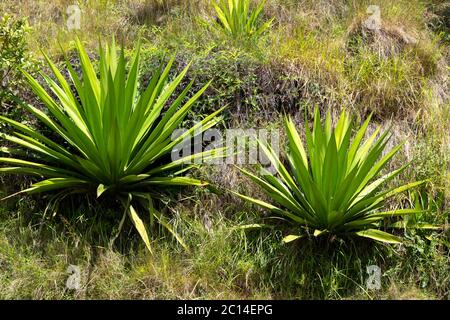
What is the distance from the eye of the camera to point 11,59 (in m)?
4.40

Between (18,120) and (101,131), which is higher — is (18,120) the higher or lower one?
the higher one

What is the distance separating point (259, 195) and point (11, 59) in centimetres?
220

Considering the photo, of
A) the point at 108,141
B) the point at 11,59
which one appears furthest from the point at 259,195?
the point at 11,59

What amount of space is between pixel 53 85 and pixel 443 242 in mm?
2942

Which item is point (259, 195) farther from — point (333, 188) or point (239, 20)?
point (239, 20)

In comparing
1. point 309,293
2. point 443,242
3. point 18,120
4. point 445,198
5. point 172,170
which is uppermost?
point 18,120

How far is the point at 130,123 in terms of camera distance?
12.5 ft

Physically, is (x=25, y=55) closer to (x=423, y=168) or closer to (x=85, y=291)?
(x=85, y=291)

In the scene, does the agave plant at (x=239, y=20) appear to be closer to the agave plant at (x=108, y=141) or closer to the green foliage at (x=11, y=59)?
the agave plant at (x=108, y=141)

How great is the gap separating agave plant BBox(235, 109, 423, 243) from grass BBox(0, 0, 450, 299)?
7.1 inches

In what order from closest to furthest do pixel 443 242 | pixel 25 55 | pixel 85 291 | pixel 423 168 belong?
pixel 85 291, pixel 443 242, pixel 423 168, pixel 25 55

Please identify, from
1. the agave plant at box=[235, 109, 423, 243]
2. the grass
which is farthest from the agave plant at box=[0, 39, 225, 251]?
the agave plant at box=[235, 109, 423, 243]

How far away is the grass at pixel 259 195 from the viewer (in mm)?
3711

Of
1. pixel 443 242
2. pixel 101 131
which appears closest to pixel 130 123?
pixel 101 131
